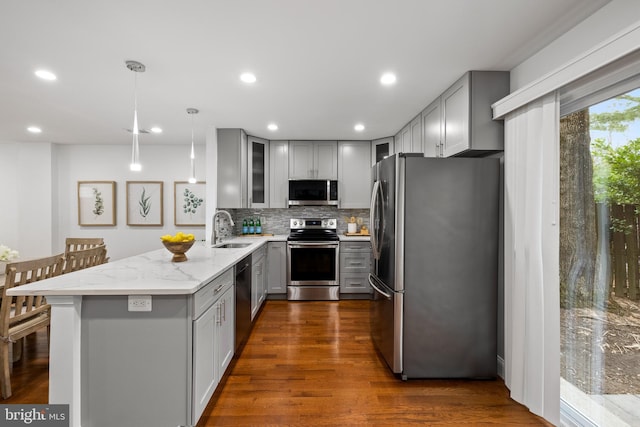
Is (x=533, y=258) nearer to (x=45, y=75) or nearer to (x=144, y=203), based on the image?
(x=45, y=75)

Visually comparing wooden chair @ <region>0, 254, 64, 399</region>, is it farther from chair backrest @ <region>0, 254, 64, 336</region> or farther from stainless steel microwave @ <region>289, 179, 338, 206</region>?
stainless steel microwave @ <region>289, 179, 338, 206</region>

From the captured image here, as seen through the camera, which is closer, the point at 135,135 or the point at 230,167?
the point at 135,135

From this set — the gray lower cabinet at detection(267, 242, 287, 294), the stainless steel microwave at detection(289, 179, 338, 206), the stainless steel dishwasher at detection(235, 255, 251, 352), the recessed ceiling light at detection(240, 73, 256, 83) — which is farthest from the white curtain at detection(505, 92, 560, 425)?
the gray lower cabinet at detection(267, 242, 287, 294)

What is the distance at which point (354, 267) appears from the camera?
14.3ft

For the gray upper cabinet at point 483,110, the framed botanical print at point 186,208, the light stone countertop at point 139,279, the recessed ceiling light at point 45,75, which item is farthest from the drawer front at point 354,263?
the recessed ceiling light at point 45,75

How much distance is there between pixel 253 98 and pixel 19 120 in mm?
3296

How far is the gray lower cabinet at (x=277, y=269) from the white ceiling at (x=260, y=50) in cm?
193

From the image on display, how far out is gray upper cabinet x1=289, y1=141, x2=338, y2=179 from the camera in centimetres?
461

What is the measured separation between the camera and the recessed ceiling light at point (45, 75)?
2.37 meters

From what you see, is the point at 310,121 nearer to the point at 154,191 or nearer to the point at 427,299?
the point at 427,299

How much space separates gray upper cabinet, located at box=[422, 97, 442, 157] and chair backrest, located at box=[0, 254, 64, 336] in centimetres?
350

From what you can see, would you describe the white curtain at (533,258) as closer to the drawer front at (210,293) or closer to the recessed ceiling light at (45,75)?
the drawer front at (210,293)

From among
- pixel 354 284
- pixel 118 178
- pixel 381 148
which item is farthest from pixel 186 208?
pixel 381 148

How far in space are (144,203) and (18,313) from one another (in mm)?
3294
